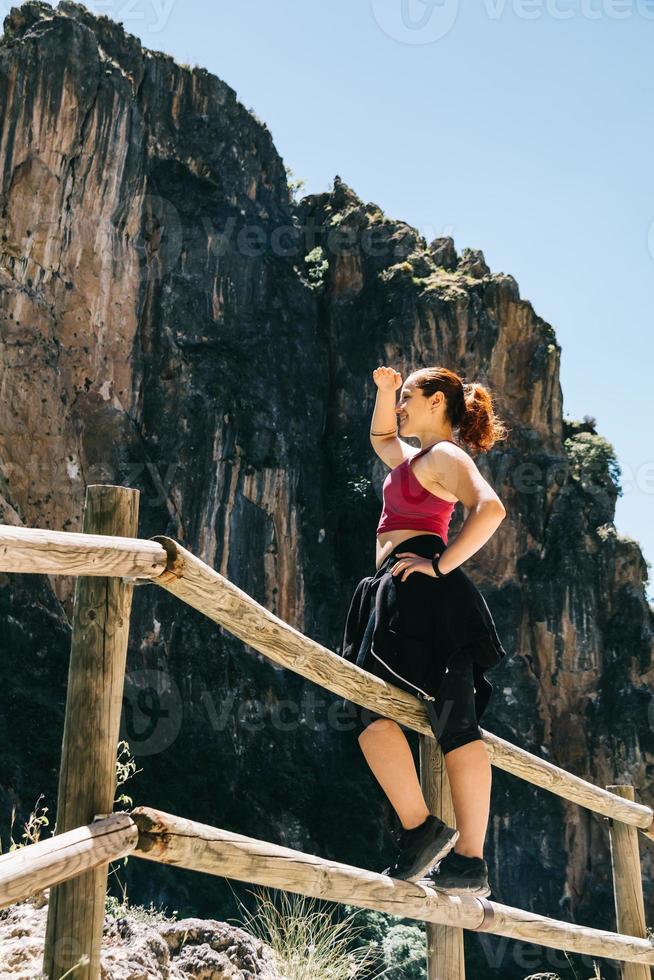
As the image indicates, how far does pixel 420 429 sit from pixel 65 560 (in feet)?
5.07

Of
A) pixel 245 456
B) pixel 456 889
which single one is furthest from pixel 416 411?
pixel 245 456

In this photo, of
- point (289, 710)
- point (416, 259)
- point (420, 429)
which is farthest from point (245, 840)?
point (416, 259)

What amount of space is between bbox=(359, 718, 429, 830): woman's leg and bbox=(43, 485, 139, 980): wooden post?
0.96 meters

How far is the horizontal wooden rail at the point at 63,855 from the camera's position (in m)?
1.53

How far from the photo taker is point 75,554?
5.72ft

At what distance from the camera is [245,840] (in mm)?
2086

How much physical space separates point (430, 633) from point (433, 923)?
842 mm

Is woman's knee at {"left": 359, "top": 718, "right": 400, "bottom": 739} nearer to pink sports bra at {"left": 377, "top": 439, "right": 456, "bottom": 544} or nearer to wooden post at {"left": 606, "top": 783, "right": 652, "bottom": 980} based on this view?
pink sports bra at {"left": 377, "top": 439, "right": 456, "bottom": 544}

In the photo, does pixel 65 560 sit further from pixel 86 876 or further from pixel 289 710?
pixel 289 710

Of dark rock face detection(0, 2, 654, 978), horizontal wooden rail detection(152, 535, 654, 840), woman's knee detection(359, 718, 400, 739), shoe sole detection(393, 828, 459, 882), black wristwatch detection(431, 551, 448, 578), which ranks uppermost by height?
dark rock face detection(0, 2, 654, 978)

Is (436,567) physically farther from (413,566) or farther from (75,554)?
(75,554)

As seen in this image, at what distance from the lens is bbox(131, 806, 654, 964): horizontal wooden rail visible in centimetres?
185

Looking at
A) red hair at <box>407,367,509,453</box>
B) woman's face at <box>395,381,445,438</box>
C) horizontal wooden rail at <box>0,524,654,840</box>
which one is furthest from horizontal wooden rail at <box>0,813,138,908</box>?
red hair at <box>407,367,509,453</box>
